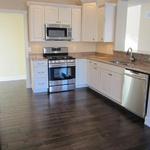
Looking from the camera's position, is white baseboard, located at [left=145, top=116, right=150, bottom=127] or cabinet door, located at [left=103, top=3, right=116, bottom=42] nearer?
white baseboard, located at [left=145, top=116, right=150, bottom=127]

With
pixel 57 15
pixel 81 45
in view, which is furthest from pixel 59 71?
pixel 57 15

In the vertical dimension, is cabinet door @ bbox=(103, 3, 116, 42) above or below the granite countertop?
above

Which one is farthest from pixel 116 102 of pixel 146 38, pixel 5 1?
pixel 5 1

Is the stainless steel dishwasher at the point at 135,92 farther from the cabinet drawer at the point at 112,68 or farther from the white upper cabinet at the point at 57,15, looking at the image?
the white upper cabinet at the point at 57,15

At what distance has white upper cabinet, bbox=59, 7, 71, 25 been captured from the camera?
5.09m

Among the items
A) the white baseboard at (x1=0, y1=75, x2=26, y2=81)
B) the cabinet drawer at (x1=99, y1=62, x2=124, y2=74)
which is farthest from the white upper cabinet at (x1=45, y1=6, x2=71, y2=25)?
the white baseboard at (x1=0, y1=75, x2=26, y2=81)

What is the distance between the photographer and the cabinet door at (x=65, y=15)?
200 inches

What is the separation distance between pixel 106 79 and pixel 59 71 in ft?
4.73

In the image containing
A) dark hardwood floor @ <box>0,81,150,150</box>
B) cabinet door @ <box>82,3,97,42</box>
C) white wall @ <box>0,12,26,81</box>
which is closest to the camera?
dark hardwood floor @ <box>0,81,150,150</box>

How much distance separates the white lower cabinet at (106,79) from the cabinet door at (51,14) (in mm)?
1580

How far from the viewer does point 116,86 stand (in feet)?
12.9

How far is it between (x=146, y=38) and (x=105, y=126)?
9.95ft

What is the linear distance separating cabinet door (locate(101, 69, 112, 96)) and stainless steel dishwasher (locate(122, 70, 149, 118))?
591 mm

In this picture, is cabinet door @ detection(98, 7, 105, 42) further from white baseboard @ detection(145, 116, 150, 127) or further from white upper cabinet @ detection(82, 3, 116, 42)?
white baseboard @ detection(145, 116, 150, 127)
